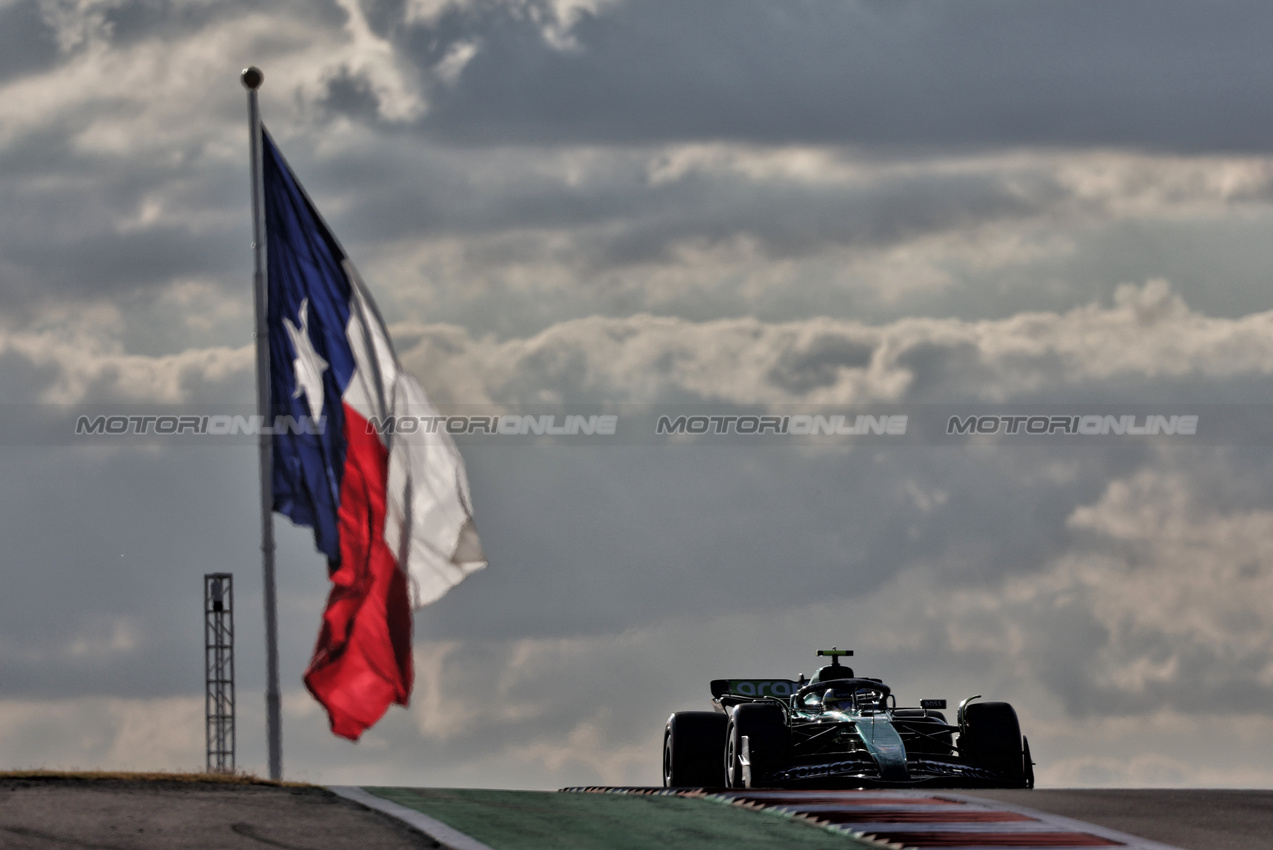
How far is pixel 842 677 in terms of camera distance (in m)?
24.1

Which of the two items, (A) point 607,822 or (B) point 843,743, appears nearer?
(A) point 607,822

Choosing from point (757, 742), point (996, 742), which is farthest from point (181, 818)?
point (996, 742)

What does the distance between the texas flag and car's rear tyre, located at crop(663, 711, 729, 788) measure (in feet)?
24.9

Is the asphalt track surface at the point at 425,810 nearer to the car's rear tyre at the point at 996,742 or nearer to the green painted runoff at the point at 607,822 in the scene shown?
the green painted runoff at the point at 607,822

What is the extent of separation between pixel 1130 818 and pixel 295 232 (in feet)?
30.3

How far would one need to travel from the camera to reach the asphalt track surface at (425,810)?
11.1 meters

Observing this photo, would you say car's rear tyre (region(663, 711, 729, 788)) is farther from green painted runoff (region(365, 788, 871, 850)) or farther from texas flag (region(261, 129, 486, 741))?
texas flag (region(261, 129, 486, 741))

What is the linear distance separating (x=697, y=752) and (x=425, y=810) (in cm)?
945

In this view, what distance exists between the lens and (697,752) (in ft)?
71.8

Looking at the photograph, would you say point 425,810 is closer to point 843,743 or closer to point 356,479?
point 356,479

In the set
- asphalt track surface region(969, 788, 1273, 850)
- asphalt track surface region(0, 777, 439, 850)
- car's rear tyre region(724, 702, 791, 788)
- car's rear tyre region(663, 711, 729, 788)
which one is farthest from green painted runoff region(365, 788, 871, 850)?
car's rear tyre region(663, 711, 729, 788)

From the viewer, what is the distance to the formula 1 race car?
2053 centimetres

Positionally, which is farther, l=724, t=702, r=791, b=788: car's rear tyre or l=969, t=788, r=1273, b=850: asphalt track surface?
l=724, t=702, r=791, b=788: car's rear tyre

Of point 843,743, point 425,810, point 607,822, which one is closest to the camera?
point 607,822
